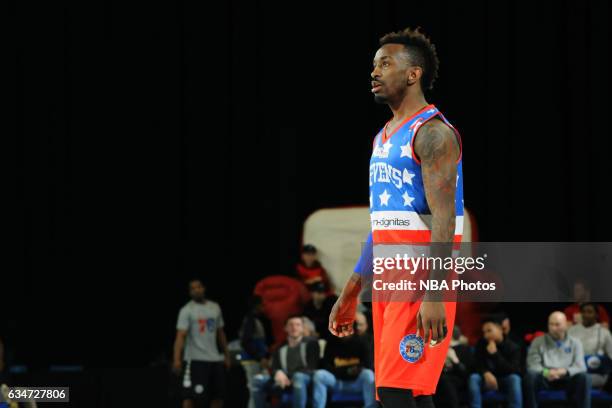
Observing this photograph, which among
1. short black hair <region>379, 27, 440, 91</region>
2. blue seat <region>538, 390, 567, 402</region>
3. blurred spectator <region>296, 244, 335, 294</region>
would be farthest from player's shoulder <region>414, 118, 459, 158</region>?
blurred spectator <region>296, 244, 335, 294</region>

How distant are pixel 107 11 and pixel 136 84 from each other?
84 cm

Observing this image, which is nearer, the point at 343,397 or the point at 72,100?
the point at 343,397

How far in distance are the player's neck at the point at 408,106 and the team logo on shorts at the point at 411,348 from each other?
84cm

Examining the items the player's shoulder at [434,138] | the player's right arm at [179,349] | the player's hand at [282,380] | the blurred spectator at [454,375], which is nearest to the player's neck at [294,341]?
the player's hand at [282,380]

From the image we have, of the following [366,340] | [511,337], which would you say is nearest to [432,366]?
[366,340]

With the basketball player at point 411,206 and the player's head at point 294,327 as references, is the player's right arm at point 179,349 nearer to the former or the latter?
the player's head at point 294,327

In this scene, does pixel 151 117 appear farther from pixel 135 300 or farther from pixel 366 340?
pixel 366 340

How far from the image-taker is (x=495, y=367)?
8516 millimetres

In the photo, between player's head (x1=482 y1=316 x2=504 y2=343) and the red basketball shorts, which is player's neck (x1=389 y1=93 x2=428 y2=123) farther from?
player's head (x1=482 y1=316 x2=504 y2=343)

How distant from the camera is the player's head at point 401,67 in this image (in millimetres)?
3785

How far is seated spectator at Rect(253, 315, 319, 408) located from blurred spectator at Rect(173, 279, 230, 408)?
1.05 meters

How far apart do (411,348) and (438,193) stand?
1.84ft

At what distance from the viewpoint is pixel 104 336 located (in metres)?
10.9

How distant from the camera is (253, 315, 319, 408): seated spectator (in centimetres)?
848
